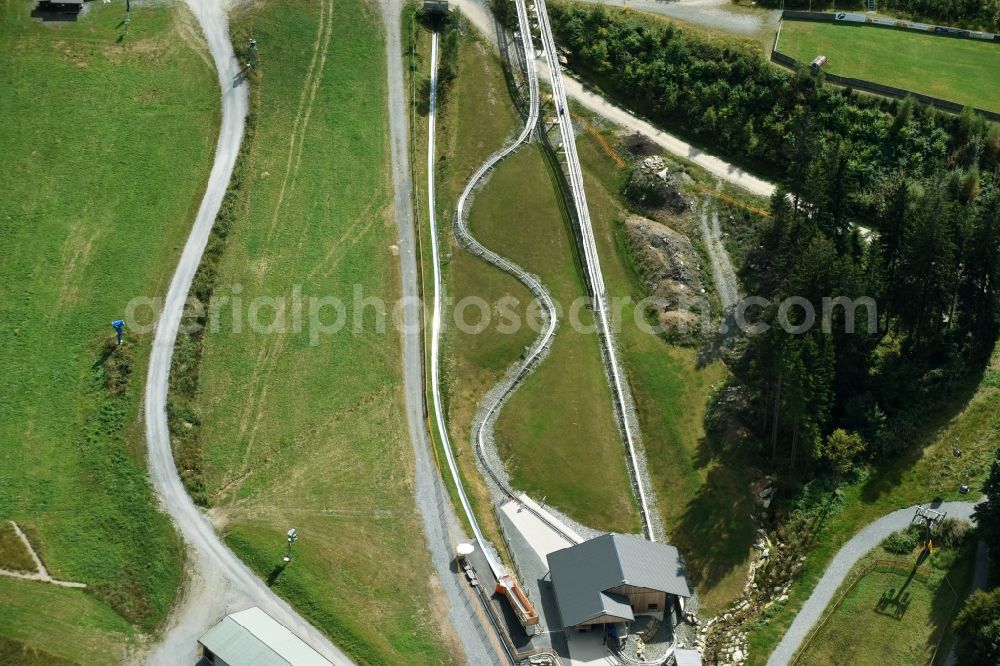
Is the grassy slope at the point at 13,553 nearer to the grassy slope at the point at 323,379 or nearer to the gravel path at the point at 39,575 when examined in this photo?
the gravel path at the point at 39,575

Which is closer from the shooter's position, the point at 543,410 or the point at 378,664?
the point at 378,664

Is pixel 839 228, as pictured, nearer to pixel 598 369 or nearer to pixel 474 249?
pixel 598 369

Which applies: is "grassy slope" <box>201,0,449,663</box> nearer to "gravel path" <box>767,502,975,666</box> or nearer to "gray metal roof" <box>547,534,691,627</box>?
"gray metal roof" <box>547,534,691,627</box>

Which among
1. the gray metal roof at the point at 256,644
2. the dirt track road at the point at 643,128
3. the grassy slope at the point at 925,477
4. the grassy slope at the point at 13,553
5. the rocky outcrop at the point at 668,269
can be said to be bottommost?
the gray metal roof at the point at 256,644

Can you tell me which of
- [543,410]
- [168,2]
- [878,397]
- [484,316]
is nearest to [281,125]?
[168,2]

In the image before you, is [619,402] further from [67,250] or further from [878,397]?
[67,250]

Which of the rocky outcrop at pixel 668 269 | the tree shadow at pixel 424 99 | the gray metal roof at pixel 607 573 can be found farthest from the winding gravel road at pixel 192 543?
the rocky outcrop at pixel 668 269

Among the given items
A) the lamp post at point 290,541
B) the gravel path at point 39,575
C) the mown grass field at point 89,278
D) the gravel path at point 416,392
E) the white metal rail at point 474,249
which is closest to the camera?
the gravel path at point 416,392
